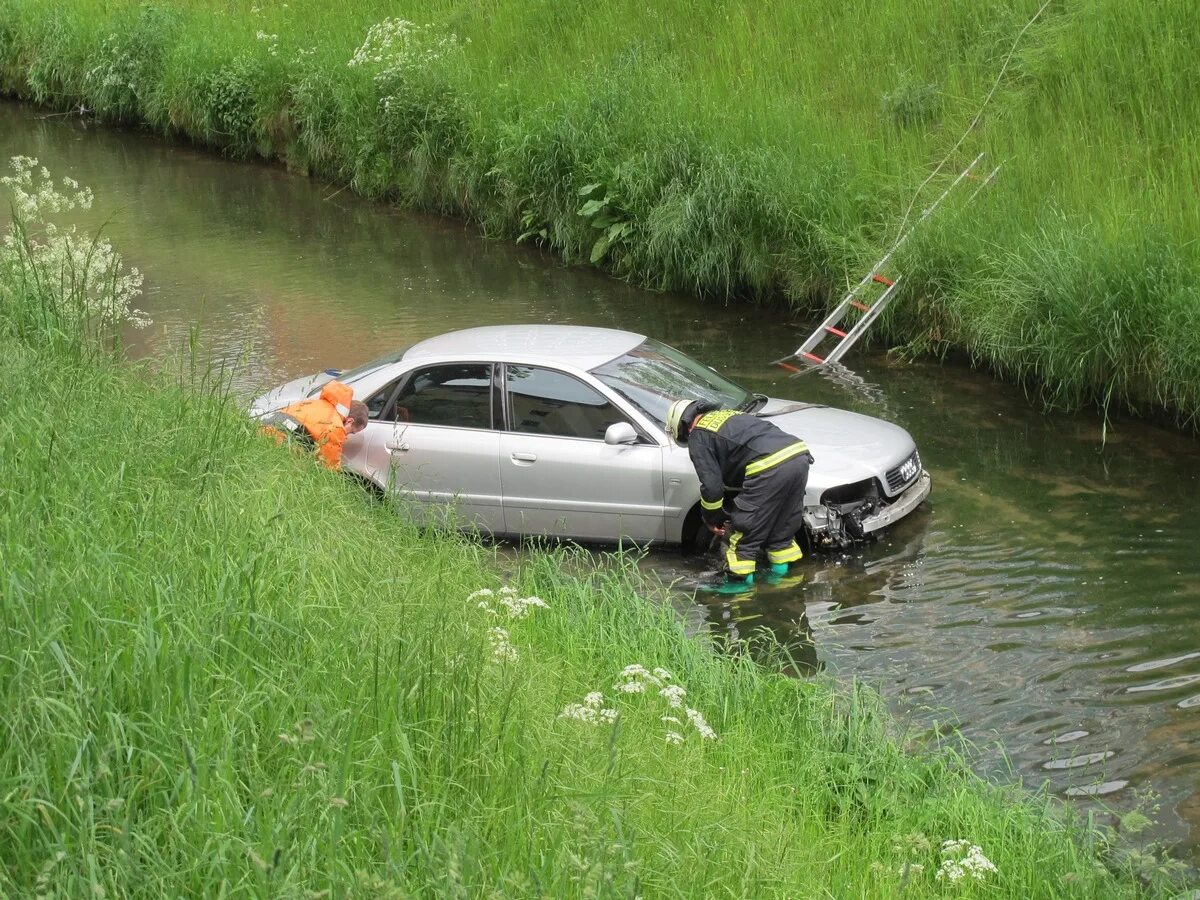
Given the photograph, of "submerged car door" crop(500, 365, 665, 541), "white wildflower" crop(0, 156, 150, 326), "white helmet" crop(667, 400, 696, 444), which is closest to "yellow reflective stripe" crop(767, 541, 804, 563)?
"submerged car door" crop(500, 365, 665, 541)

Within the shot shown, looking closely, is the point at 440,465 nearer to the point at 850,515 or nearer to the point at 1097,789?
the point at 850,515

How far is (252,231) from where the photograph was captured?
2127 centimetres

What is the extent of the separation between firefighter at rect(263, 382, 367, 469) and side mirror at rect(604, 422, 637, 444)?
1.94 metres

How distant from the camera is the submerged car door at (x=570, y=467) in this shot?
956 cm

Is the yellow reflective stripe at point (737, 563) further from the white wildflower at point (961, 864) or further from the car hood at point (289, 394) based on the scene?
the white wildflower at point (961, 864)

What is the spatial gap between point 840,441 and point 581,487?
1.88 metres

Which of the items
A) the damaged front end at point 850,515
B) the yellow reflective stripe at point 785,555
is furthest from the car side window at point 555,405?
the damaged front end at point 850,515

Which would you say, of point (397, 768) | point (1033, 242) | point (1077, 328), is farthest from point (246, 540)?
point (1033, 242)

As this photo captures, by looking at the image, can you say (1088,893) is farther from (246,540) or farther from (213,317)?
(213,317)

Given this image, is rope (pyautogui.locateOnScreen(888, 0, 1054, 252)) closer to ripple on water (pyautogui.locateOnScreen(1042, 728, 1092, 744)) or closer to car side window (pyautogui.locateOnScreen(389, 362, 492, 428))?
car side window (pyautogui.locateOnScreen(389, 362, 492, 428))

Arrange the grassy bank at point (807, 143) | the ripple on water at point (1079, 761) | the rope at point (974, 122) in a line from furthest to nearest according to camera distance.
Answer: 1. the rope at point (974, 122)
2. the grassy bank at point (807, 143)
3. the ripple on water at point (1079, 761)

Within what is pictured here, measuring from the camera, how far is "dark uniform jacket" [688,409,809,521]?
356 inches

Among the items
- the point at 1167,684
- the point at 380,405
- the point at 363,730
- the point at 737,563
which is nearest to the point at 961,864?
the point at 363,730

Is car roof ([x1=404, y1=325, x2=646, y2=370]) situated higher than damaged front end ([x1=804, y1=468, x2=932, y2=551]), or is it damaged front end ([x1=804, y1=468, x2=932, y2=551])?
car roof ([x1=404, y1=325, x2=646, y2=370])
